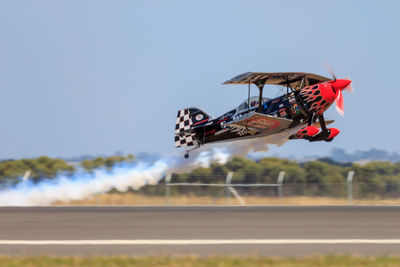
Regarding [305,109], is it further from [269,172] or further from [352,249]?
[352,249]

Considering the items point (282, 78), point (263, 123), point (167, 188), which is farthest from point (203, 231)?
point (282, 78)

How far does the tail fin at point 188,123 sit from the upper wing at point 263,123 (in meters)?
2.95

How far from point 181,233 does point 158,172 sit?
14.3 m

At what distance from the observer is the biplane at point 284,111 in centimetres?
2639

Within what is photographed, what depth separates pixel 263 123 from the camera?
27.2m

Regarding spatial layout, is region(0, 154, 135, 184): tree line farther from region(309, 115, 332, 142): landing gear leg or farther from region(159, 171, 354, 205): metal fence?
region(309, 115, 332, 142): landing gear leg

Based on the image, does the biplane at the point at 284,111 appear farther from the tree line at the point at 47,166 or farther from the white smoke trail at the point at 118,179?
the tree line at the point at 47,166

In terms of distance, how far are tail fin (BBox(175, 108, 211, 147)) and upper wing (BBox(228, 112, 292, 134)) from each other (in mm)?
2952

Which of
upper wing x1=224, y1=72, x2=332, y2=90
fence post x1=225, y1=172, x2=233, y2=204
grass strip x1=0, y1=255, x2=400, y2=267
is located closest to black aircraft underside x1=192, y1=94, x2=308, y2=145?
upper wing x1=224, y1=72, x2=332, y2=90

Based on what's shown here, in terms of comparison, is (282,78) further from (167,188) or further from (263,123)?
(167,188)

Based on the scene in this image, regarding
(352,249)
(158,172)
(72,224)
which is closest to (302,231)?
(352,249)

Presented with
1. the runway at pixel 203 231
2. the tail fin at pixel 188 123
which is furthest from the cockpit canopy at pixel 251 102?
the runway at pixel 203 231

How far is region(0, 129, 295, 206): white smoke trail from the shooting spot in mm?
29219

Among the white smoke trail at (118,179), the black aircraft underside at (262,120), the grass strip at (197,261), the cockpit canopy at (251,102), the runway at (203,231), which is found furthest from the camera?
the white smoke trail at (118,179)
